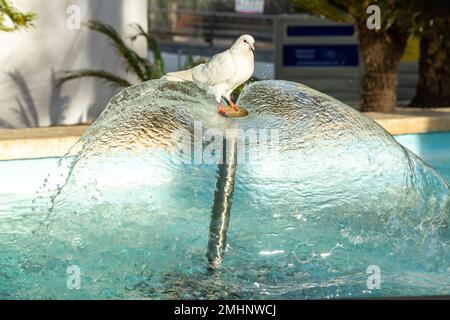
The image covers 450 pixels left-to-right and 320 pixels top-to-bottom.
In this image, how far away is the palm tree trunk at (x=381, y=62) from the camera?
1159cm

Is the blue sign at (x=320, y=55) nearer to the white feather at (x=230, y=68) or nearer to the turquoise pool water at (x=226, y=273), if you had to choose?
the turquoise pool water at (x=226, y=273)

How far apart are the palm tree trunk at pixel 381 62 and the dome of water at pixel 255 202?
705 cm

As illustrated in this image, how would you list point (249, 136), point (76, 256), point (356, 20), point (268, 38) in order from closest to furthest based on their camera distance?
point (249, 136) < point (76, 256) < point (356, 20) < point (268, 38)

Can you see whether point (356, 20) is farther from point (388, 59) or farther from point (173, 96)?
point (173, 96)

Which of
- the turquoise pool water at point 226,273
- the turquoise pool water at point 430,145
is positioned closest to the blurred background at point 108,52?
the turquoise pool water at point 430,145

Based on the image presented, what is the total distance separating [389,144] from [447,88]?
→ 8698 mm

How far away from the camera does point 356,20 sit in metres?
11.5

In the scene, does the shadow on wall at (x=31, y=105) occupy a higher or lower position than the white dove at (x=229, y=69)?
lower

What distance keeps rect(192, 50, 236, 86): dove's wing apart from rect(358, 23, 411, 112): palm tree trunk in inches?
310

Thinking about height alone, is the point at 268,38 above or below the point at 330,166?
below

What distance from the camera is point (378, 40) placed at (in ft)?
38.0

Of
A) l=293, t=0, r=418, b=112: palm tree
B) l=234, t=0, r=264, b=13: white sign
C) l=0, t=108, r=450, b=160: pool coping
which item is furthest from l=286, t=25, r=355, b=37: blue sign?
l=234, t=0, r=264, b=13: white sign
